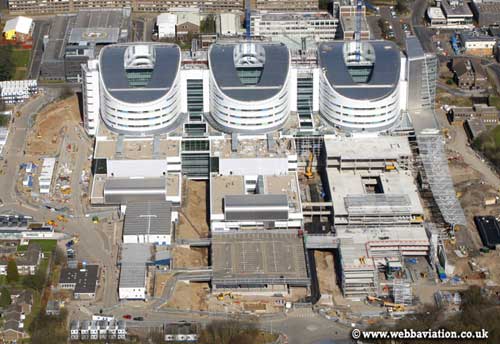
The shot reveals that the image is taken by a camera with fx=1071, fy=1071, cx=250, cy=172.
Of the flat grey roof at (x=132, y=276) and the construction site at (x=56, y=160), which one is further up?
the construction site at (x=56, y=160)

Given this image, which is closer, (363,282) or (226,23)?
(363,282)

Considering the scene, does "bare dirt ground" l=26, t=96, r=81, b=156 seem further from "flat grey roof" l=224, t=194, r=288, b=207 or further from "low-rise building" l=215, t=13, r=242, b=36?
"flat grey roof" l=224, t=194, r=288, b=207

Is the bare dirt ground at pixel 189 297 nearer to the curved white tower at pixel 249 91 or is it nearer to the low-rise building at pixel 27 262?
the low-rise building at pixel 27 262

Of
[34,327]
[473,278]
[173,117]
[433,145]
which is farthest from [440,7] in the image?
[34,327]

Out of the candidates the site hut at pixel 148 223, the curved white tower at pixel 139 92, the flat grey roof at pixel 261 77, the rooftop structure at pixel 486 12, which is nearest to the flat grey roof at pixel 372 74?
the flat grey roof at pixel 261 77

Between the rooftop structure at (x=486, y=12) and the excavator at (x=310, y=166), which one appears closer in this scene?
the excavator at (x=310, y=166)

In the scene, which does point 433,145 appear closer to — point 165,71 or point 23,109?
point 165,71
